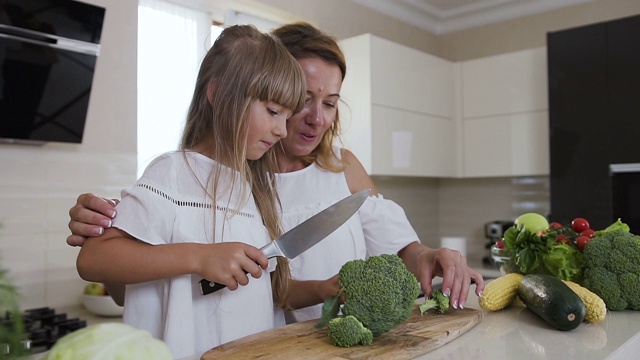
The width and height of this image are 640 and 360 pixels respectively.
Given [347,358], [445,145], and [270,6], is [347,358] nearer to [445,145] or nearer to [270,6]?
[270,6]

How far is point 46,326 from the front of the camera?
5.08 ft

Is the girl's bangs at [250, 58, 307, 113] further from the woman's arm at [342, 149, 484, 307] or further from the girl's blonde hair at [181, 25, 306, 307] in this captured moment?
the woman's arm at [342, 149, 484, 307]

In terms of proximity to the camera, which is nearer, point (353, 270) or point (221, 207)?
point (353, 270)

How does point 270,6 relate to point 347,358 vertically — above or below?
above

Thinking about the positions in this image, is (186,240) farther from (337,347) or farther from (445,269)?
(445,269)

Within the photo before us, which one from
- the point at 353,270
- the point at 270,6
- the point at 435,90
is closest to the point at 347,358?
the point at 353,270

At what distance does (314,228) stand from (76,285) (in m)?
1.37

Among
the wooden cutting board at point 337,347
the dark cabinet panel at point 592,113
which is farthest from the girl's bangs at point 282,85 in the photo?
the dark cabinet panel at point 592,113

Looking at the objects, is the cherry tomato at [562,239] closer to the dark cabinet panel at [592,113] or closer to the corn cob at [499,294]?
the corn cob at [499,294]

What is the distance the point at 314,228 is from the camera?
0.94 m

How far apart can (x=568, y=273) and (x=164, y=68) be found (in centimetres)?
178

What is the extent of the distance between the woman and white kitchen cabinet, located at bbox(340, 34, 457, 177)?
1.38 meters

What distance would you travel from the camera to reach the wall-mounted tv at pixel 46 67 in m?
1.63

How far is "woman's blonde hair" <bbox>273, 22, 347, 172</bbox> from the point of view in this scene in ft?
3.88
